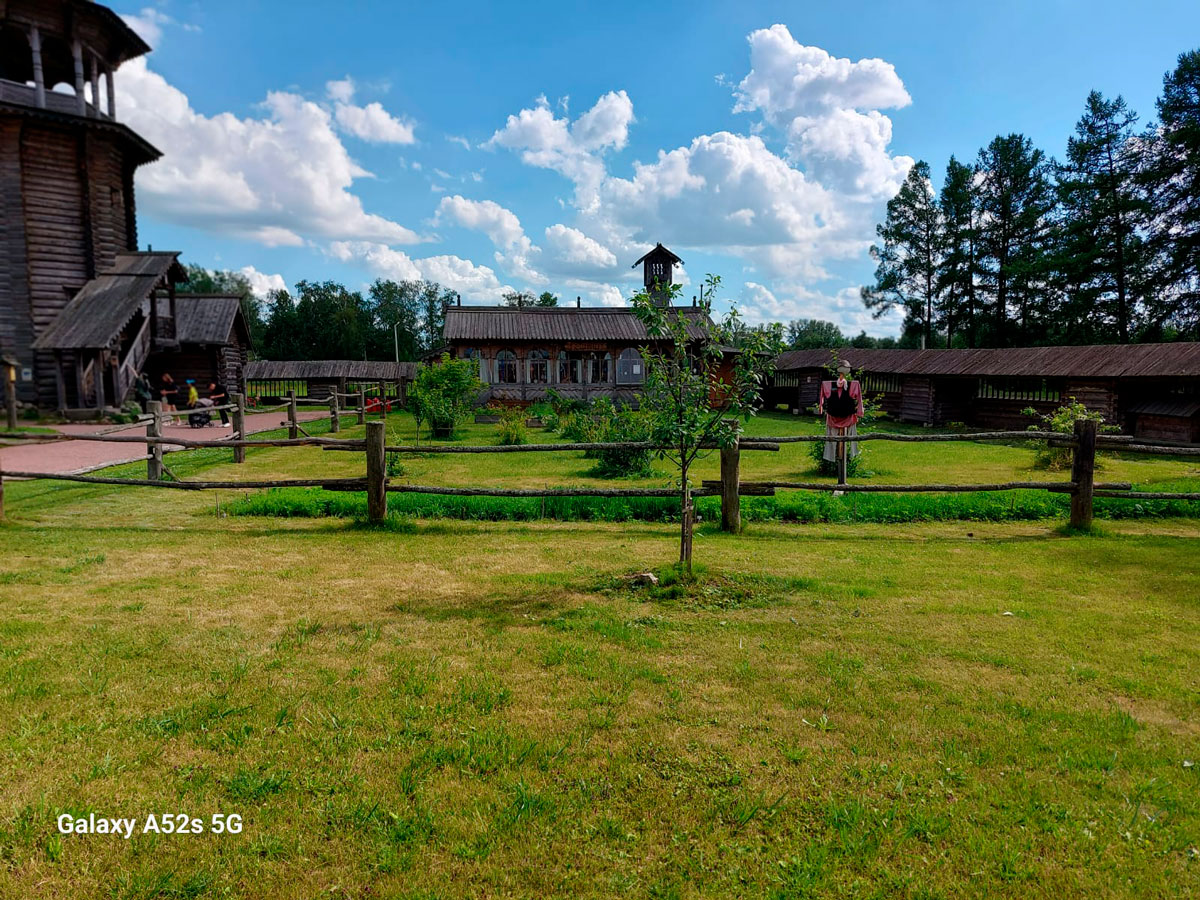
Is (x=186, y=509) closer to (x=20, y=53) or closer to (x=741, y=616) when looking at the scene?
(x=741, y=616)

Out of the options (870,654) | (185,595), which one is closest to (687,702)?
(870,654)

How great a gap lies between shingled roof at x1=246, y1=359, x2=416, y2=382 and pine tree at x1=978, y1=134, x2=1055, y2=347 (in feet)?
109

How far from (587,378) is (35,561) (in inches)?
938

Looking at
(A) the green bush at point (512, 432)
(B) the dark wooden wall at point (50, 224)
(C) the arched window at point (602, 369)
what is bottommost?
(A) the green bush at point (512, 432)

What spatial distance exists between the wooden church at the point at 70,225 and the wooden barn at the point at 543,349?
11170mm

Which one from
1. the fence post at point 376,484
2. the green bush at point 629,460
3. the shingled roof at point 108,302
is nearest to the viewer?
the fence post at point 376,484

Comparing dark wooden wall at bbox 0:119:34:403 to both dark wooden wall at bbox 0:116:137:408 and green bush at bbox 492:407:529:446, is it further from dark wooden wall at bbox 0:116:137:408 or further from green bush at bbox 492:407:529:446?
green bush at bbox 492:407:529:446

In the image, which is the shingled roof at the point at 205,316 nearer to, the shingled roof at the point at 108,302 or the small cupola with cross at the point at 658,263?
the shingled roof at the point at 108,302

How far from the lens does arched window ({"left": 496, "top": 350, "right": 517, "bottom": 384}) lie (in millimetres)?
29500

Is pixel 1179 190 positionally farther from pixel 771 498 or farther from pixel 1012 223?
pixel 771 498

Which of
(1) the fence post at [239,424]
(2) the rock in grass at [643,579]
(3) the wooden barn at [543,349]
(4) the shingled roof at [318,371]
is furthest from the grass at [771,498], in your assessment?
(4) the shingled roof at [318,371]

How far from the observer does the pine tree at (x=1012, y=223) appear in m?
35.8

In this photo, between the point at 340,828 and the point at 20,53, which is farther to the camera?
the point at 20,53

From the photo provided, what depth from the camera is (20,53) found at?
83.8 feet
